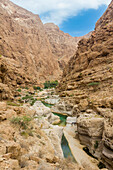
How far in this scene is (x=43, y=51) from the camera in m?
94.0

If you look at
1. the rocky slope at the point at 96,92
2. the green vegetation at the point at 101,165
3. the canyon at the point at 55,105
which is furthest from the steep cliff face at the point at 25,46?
the green vegetation at the point at 101,165

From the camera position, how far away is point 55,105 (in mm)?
28016

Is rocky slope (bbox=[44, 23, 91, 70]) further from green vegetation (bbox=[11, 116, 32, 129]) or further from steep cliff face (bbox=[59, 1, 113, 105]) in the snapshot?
green vegetation (bbox=[11, 116, 32, 129])

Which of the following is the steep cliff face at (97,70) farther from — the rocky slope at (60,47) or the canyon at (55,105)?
the rocky slope at (60,47)

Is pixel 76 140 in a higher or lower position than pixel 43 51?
lower

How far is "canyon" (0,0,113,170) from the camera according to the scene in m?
4.52

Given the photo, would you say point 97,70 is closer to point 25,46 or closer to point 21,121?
point 21,121

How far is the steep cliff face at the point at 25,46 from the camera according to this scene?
2571 inches

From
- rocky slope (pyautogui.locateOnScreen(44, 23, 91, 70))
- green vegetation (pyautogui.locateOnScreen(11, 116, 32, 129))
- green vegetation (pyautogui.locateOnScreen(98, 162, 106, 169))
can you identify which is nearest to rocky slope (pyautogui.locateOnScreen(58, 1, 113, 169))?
green vegetation (pyautogui.locateOnScreen(98, 162, 106, 169))

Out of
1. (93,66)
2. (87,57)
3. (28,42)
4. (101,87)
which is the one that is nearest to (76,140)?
(101,87)

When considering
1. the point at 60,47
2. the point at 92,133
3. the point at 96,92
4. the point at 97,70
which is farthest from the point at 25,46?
the point at 92,133

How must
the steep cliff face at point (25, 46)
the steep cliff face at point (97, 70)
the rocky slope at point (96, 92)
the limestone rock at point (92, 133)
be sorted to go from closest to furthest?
the rocky slope at point (96, 92) < the limestone rock at point (92, 133) < the steep cliff face at point (97, 70) < the steep cliff face at point (25, 46)

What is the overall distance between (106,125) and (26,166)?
27.3 feet

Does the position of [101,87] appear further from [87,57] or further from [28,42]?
[28,42]
